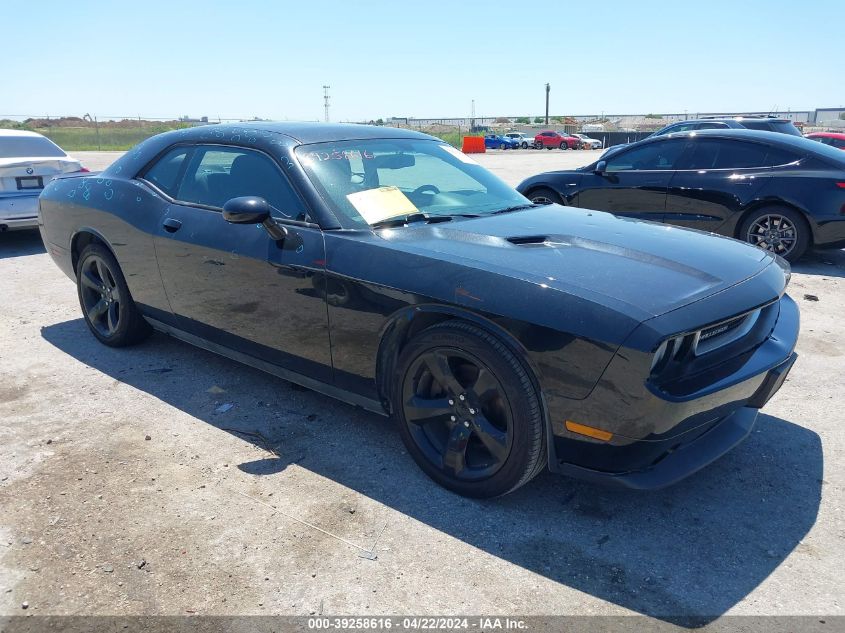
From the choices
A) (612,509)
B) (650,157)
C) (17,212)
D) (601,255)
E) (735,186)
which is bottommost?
(612,509)

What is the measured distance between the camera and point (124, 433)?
12.0 ft

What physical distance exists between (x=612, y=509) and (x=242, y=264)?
7.26ft

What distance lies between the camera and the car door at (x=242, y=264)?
3.37m

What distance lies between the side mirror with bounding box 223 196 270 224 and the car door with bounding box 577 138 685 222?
17.0 feet

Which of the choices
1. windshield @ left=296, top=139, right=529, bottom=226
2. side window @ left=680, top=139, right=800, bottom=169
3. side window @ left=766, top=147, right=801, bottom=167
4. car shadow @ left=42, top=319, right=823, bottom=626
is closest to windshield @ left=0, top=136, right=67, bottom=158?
car shadow @ left=42, top=319, right=823, bottom=626

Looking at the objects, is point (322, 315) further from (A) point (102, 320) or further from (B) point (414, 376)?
(A) point (102, 320)

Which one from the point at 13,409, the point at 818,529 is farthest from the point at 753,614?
the point at 13,409

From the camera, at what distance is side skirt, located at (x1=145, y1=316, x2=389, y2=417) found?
131 inches

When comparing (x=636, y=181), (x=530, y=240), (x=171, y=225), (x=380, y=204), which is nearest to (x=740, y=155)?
(x=636, y=181)

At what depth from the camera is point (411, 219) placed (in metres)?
3.44

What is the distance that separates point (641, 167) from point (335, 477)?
6.01 metres

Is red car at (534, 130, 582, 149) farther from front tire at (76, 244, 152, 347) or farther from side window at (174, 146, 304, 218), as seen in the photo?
side window at (174, 146, 304, 218)

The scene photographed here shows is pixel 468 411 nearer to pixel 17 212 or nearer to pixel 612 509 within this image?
pixel 612 509

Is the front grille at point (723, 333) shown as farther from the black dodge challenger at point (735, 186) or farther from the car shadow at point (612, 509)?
the black dodge challenger at point (735, 186)
